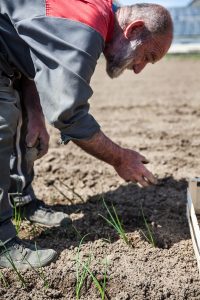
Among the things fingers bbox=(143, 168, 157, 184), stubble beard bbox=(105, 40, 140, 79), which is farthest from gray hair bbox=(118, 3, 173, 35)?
fingers bbox=(143, 168, 157, 184)

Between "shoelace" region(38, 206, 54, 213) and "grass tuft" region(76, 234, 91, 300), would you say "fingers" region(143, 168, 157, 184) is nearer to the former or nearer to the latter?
"grass tuft" region(76, 234, 91, 300)

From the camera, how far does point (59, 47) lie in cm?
234

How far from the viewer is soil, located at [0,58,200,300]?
241 centimetres

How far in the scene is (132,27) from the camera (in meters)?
2.60

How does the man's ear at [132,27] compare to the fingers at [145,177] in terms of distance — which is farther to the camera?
the fingers at [145,177]

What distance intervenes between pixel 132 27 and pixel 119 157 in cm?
74

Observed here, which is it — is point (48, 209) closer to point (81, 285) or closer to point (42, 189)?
point (42, 189)

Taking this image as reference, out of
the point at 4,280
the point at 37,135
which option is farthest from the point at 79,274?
the point at 37,135

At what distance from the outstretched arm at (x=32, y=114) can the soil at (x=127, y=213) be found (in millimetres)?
445

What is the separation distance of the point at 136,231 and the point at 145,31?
48.3 inches

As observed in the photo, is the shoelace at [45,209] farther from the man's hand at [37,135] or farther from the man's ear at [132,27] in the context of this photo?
the man's ear at [132,27]

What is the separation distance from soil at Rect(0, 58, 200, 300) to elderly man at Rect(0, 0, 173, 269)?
0.18m

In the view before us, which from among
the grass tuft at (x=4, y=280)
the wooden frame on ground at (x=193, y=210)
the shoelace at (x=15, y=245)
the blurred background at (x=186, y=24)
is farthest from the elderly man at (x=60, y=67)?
the blurred background at (x=186, y=24)

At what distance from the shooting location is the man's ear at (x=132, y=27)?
2580 mm
